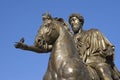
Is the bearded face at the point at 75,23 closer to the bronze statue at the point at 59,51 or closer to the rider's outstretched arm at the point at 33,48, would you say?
the bronze statue at the point at 59,51

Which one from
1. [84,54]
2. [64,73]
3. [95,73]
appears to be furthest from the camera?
[84,54]

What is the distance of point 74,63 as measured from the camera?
948 centimetres

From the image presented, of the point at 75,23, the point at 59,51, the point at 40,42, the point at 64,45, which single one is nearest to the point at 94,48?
the point at 75,23

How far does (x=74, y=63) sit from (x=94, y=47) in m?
2.74

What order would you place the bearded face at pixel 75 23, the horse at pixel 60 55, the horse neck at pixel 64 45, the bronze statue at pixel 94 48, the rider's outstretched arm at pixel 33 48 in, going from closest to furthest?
1. the horse at pixel 60 55
2. the horse neck at pixel 64 45
3. the rider's outstretched arm at pixel 33 48
4. the bronze statue at pixel 94 48
5. the bearded face at pixel 75 23

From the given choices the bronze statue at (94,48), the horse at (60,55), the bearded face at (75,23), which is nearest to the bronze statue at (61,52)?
the horse at (60,55)

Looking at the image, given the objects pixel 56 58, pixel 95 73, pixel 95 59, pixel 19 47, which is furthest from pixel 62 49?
pixel 95 59

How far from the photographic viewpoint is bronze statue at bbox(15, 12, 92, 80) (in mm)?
9406

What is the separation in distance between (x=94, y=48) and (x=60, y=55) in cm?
272

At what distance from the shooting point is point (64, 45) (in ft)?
31.9

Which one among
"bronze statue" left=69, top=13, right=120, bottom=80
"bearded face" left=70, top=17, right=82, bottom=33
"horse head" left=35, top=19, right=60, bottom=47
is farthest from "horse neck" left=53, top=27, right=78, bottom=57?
"bearded face" left=70, top=17, right=82, bottom=33

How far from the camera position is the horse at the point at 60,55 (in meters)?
9.40

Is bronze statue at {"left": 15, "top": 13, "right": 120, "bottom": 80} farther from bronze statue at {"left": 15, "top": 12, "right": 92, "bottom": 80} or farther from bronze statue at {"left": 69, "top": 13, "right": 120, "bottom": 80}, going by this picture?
bronze statue at {"left": 69, "top": 13, "right": 120, "bottom": 80}

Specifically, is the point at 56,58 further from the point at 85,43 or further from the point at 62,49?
the point at 85,43
